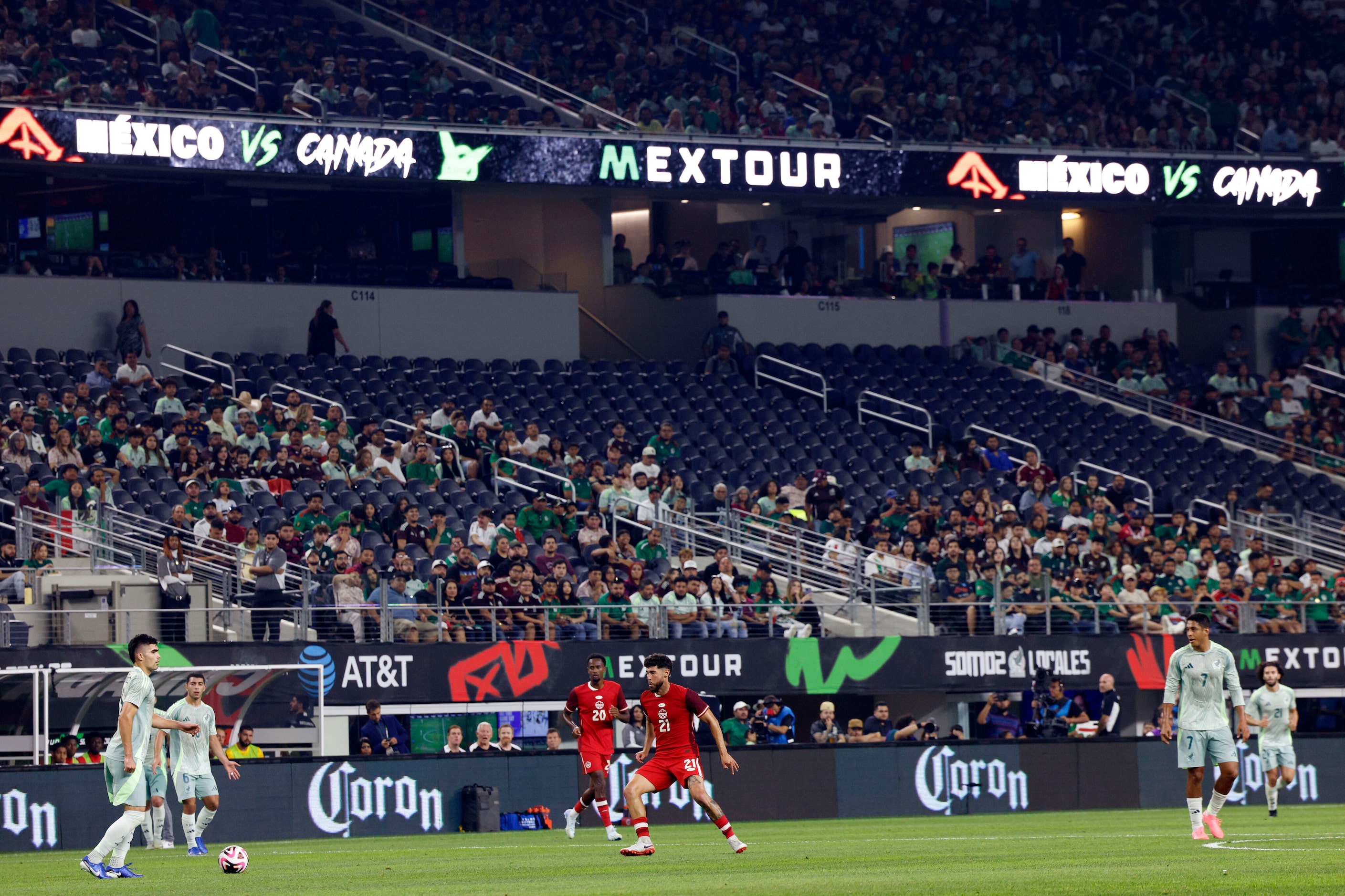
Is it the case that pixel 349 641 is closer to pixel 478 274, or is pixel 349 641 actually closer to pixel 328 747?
pixel 328 747

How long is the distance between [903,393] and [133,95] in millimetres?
13969

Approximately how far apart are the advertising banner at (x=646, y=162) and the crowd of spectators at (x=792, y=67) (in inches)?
21.1

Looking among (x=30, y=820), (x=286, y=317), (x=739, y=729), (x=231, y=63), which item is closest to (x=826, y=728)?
(x=739, y=729)

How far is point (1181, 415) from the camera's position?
126ft

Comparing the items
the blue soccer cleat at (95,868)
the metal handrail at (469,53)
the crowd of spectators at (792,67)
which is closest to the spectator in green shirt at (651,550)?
the crowd of spectators at (792,67)

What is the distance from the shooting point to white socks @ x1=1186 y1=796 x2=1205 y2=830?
1517cm

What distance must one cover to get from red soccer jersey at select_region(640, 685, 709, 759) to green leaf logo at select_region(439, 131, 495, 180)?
68.3ft

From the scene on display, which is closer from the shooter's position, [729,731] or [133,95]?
[729,731]

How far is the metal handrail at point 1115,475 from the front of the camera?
3338 cm

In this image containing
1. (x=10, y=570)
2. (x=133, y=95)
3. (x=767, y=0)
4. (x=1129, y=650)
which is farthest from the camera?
(x=767, y=0)

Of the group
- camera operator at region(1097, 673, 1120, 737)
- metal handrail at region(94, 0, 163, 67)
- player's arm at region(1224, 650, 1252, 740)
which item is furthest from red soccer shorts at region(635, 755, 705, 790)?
metal handrail at region(94, 0, 163, 67)

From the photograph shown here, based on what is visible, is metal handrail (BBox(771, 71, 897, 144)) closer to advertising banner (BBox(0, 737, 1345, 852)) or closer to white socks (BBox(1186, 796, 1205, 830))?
advertising banner (BBox(0, 737, 1345, 852))

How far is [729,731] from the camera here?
2380cm

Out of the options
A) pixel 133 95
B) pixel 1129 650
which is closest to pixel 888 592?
pixel 1129 650
